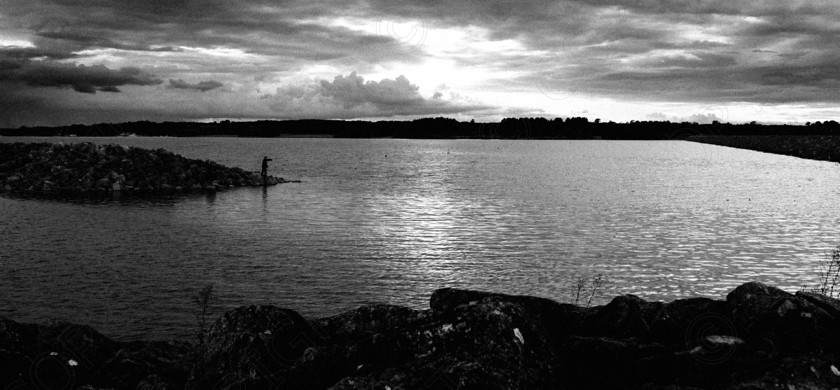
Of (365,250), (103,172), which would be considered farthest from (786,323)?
(103,172)

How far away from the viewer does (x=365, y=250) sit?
27.0 meters

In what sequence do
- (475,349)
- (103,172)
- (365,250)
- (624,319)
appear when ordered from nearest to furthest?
(475,349) → (624,319) → (365,250) → (103,172)

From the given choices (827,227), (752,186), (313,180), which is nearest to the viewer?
(827,227)

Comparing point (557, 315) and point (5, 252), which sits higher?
point (557, 315)

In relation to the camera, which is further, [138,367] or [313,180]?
[313,180]

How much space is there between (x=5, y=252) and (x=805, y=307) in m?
27.2

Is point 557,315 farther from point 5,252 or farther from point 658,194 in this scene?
point 658,194

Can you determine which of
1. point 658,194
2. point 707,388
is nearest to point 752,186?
point 658,194

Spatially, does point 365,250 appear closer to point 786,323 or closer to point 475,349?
point 786,323

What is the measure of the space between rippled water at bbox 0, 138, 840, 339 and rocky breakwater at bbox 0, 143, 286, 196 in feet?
25.6

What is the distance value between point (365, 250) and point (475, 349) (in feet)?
66.1

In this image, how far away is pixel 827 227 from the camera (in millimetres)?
34844

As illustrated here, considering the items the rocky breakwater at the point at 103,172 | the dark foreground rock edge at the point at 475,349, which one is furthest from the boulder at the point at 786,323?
the rocky breakwater at the point at 103,172

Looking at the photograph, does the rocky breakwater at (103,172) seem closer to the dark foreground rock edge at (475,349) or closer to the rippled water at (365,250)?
the rippled water at (365,250)
